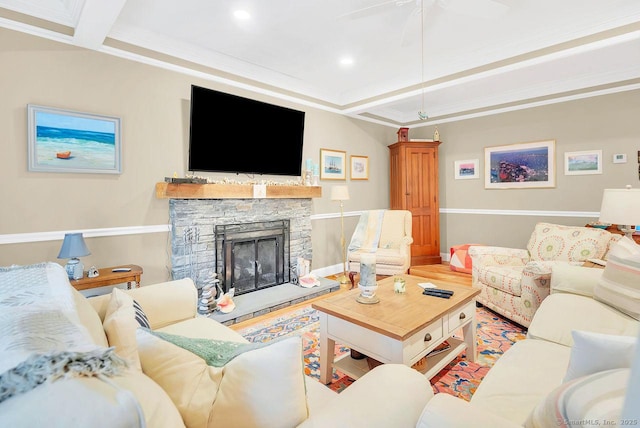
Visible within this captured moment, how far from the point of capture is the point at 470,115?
5180 millimetres

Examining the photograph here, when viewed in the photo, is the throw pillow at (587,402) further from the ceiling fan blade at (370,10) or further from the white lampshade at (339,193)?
the white lampshade at (339,193)

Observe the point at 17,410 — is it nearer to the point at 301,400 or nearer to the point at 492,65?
the point at 301,400

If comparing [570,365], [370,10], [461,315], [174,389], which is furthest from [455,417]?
[370,10]

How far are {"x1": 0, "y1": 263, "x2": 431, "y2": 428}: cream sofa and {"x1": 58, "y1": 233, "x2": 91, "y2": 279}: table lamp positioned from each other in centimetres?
134

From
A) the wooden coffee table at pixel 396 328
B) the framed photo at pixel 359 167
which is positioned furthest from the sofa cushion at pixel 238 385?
the framed photo at pixel 359 167

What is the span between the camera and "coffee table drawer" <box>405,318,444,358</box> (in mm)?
1771

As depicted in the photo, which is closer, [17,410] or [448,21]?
[17,410]

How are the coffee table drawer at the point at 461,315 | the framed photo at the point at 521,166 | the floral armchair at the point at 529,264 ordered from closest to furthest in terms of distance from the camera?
the coffee table drawer at the point at 461,315 < the floral armchair at the point at 529,264 < the framed photo at the point at 521,166

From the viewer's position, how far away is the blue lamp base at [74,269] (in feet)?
8.09

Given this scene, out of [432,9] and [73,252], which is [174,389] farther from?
[432,9]

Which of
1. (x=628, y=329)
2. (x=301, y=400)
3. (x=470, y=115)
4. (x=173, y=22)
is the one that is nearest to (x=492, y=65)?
(x=470, y=115)

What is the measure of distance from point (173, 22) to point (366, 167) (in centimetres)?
343

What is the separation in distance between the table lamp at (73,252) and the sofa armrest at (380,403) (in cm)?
240

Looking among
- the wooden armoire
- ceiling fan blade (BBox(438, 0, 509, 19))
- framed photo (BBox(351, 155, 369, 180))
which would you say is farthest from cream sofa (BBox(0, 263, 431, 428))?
the wooden armoire
